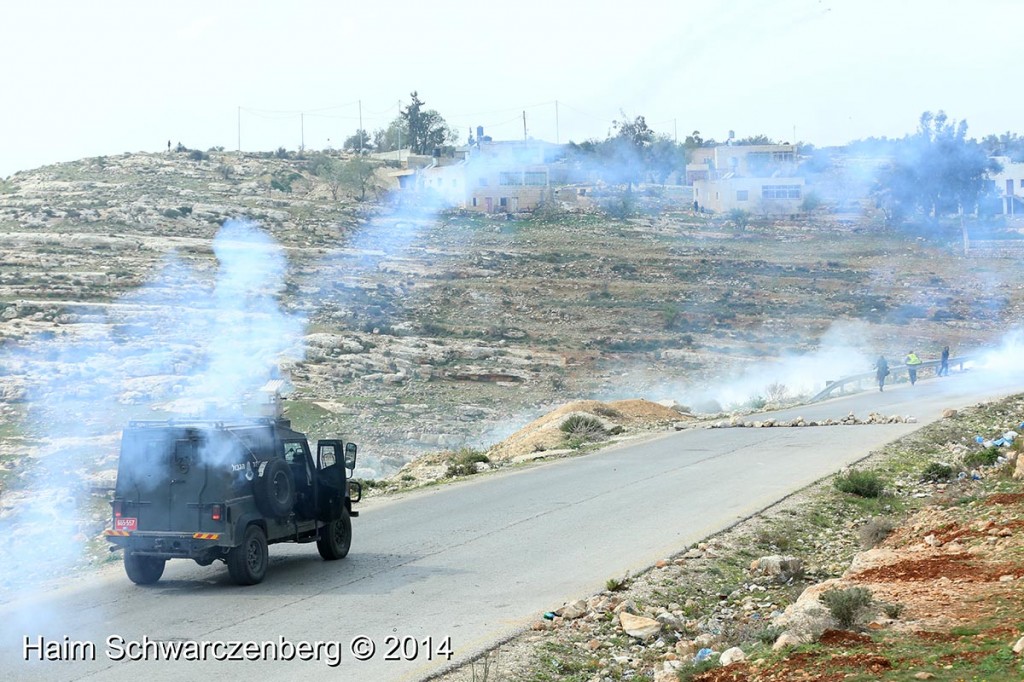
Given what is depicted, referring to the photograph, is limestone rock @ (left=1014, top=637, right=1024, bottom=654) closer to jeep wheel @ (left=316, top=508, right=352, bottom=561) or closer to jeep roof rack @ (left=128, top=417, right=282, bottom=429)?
jeep roof rack @ (left=128, top=417, right=282, bottom=429)

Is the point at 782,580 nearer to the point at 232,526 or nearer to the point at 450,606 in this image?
the point at 450,606

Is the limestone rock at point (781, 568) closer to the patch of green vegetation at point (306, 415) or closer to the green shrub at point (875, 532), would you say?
the green shrub at point (875, 532)

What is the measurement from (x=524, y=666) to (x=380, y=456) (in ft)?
93.1

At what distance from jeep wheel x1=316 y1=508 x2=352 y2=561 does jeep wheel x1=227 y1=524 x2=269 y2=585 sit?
137 centimetres

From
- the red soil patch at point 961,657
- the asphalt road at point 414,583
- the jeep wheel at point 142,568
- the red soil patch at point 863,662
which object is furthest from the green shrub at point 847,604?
the jeep wheel at point 142,568

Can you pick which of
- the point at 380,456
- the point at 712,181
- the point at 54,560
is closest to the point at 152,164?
the point at 712,181

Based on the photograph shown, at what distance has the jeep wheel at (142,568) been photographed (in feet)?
46.5

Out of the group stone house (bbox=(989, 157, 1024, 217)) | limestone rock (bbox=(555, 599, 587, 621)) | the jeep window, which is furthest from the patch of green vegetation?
stone house (bbox=(989, 157, 1024, 217))

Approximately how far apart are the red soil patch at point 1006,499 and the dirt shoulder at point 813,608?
4 cm

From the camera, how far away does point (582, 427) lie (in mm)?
35312

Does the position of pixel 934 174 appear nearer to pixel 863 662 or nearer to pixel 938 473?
pixel 938 473

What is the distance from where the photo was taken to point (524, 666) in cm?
1078

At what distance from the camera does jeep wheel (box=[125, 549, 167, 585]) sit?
14164 millimetres

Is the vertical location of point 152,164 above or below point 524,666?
above
